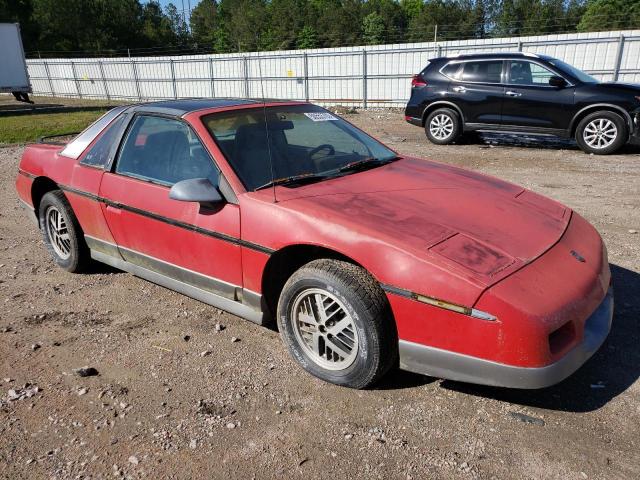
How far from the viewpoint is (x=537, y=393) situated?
9.01 ft

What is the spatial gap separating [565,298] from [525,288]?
8.9 inches

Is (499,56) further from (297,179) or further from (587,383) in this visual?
(587,383)

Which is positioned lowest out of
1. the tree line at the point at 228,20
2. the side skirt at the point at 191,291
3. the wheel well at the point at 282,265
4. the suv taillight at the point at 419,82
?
the side skirt at the point at 191,291

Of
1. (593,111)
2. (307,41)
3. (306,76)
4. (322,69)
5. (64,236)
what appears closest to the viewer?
(64,236)

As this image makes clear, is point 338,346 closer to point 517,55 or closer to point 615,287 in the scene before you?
point 615,287

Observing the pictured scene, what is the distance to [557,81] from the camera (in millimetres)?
9273

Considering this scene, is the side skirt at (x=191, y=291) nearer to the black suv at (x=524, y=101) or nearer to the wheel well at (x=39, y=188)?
the wheel well at (x=39, y=188)

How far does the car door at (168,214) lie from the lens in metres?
3.17

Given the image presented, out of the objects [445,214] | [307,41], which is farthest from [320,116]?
[307,41]

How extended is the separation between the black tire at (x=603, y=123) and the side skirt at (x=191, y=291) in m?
8.35

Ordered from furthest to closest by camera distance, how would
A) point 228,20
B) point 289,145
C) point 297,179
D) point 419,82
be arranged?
point 228,20
point 419,82
point 289,145
point 297,179

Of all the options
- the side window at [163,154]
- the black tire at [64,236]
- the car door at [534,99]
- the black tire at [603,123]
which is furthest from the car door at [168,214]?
the black tire at [603,123]

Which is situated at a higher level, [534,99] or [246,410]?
[534,99]

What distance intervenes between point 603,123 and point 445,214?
7892 mm
